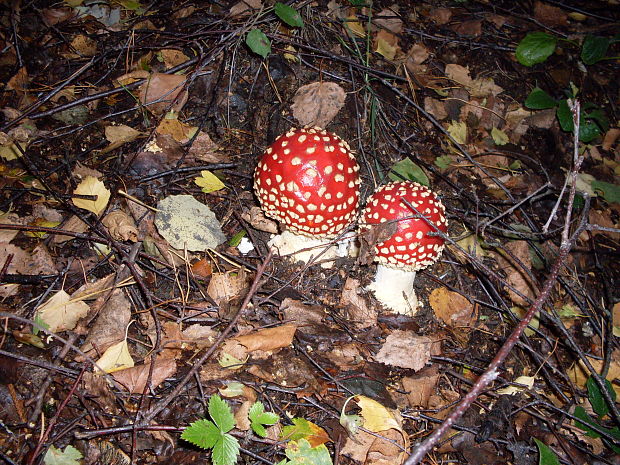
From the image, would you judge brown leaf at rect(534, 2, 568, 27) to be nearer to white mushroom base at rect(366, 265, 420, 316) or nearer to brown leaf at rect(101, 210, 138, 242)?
white mushroom base at rect(366, 265, 420, 316)

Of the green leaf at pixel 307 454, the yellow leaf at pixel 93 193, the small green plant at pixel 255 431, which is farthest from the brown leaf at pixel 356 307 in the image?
the yellow leaf at pixel 93 193

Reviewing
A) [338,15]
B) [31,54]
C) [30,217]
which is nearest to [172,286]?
[30,217]

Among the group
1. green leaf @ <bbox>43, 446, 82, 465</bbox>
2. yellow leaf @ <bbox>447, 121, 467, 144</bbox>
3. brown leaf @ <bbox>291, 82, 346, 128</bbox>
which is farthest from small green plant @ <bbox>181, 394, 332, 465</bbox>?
yellow leaf @ <bbox>447, 121, 467, 144</bbox>

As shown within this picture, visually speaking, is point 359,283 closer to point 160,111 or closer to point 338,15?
point 160,111

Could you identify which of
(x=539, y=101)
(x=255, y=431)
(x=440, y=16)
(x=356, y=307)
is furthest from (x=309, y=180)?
(x=440, y=16)

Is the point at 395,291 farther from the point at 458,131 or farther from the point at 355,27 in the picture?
the point at 355,27
